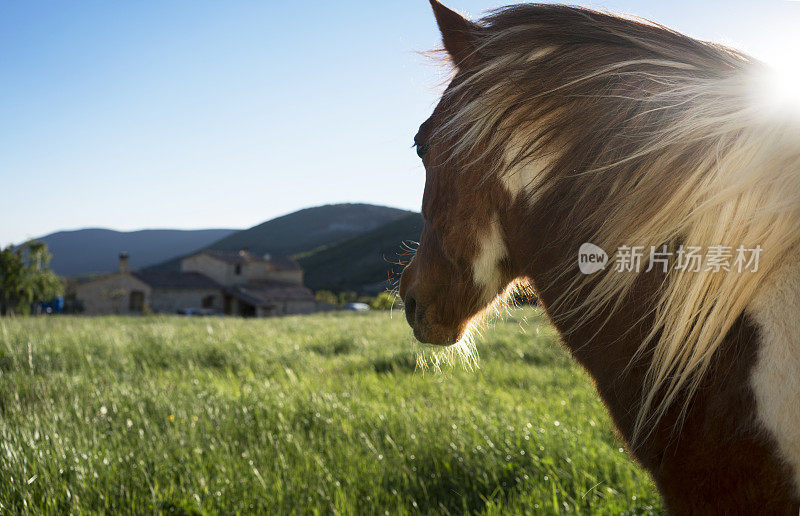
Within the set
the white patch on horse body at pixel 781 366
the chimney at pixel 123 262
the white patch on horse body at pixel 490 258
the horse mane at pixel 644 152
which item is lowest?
the chimney at pixel 123 262

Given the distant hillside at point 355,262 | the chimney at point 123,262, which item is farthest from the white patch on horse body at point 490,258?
the distant hillside at point 355,262

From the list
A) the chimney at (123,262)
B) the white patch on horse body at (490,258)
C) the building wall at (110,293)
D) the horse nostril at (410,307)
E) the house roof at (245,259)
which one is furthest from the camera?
the house roof at (245,259)

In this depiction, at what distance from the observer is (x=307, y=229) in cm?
14688

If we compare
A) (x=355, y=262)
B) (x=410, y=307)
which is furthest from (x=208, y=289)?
(x=355, y=262)

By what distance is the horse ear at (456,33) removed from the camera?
1.29 meters

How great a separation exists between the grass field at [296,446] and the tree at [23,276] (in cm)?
3219

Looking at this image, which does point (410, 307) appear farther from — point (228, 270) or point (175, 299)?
point (228, 270)

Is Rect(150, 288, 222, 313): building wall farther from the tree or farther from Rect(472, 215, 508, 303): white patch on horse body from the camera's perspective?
Rect(472, 215, 508, 303): white patch on horse body

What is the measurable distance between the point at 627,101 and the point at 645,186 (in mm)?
193

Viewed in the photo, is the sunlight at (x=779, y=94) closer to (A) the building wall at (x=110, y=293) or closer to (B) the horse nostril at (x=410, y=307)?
(B) the horse nostril at (x=410, y=307)

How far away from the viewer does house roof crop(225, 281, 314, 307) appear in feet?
145

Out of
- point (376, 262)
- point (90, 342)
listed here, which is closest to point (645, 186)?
point (90, 342)

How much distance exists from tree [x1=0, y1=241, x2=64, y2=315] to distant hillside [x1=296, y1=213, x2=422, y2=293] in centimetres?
4672

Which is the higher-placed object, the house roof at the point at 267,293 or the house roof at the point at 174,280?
the house roof at the point at 174,280
